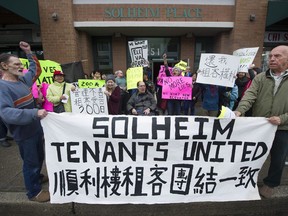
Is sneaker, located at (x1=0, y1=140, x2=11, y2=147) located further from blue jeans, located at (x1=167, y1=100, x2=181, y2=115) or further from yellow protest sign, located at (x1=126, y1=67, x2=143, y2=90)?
blue jeans, located at (x1=167, y1=100, x2=181, y2=115)

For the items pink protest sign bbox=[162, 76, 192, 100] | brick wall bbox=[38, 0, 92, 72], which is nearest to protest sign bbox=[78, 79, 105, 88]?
pink protest sign bbox=[162, 76, 192, 100]

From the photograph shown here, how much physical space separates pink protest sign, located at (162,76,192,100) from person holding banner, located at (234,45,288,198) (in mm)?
2381

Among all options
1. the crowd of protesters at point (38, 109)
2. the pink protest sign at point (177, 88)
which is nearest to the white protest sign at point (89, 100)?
the crowd of protesters at point (38, 109)

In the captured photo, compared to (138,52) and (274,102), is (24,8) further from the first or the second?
(274,102)

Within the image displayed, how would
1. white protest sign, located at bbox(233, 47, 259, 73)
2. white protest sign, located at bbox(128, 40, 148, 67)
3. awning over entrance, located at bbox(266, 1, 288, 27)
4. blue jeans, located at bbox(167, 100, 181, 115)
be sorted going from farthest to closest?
awning over entrance, located at bbox(266, 1, 288, 27), white protest sign, located at bbox(128, 40, 148, 67), blue jeans, located at bbox(167, 100, 181, 115), white protest sign, located at bbox(233, 47, 259, 73)

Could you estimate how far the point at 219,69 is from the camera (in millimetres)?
4414

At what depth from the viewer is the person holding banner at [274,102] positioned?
2.49m

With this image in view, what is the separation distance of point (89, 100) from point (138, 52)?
2.33m

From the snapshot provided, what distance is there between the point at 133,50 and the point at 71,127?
13.1ft

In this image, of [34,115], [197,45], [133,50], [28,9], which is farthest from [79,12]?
[34,115]

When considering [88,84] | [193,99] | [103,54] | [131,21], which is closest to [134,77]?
[88,84]

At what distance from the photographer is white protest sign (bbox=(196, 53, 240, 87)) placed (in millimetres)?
4371

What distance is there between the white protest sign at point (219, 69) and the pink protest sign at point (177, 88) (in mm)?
610

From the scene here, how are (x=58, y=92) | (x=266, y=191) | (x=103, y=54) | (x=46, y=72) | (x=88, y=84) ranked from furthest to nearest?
(x=103, y=54), (x=46, y=72), (x=88, y=84), (x=58, y=92), (x=266, y=191)
